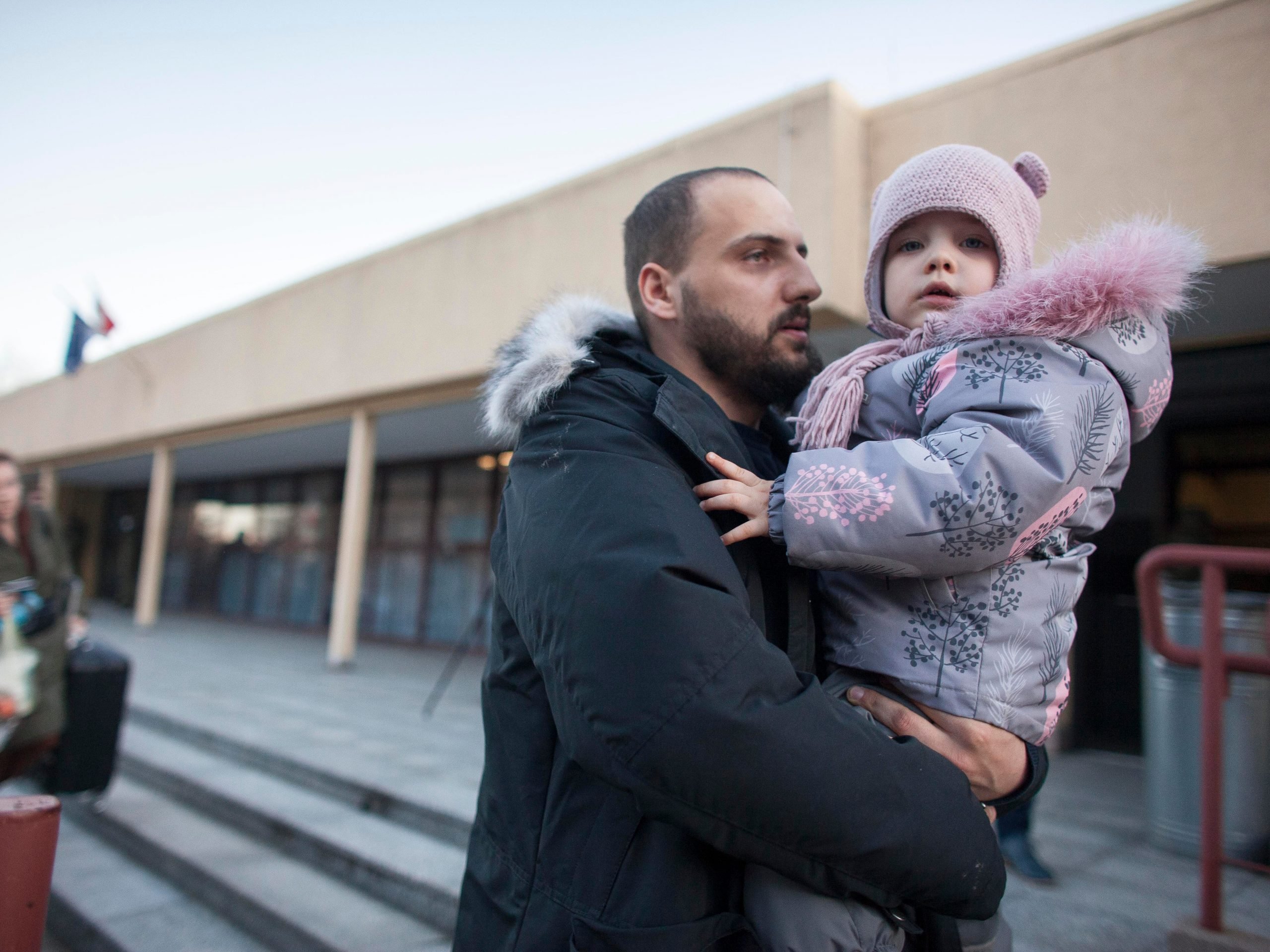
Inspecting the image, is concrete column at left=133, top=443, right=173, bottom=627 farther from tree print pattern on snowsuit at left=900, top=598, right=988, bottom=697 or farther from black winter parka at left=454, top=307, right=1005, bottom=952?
tree print pattern on snowsuit at left=900, top=598, right=988, bottom=697

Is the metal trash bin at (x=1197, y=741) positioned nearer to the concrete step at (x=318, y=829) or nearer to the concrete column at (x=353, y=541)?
the concrete step at (x=318, y=829)

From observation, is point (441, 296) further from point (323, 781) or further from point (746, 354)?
point (746, 354)

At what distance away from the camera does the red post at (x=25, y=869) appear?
142cm

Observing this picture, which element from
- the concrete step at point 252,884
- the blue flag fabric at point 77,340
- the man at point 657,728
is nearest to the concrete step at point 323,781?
the concrete step at point 252,884

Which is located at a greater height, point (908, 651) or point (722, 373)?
point (722, 373)

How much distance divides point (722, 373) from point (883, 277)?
347mm

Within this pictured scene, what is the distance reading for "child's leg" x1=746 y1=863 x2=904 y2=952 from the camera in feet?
3.09

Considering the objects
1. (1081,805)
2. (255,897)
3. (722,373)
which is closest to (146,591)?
(255,897)

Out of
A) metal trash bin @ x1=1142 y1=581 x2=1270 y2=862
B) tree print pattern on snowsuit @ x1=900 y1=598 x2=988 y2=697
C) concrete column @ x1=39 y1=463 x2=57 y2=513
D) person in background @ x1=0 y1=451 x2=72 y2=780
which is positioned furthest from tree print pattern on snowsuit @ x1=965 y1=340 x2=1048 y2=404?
concrete column @ x1=39 y1=463 x2=57 y2=513

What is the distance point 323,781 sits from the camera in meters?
4.48

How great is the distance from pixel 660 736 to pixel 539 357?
59 cm

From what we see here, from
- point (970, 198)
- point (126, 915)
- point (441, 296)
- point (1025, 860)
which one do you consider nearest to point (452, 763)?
point (126, 915)

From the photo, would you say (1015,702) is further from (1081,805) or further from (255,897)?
(1081,805)

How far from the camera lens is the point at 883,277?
4.93 feet
